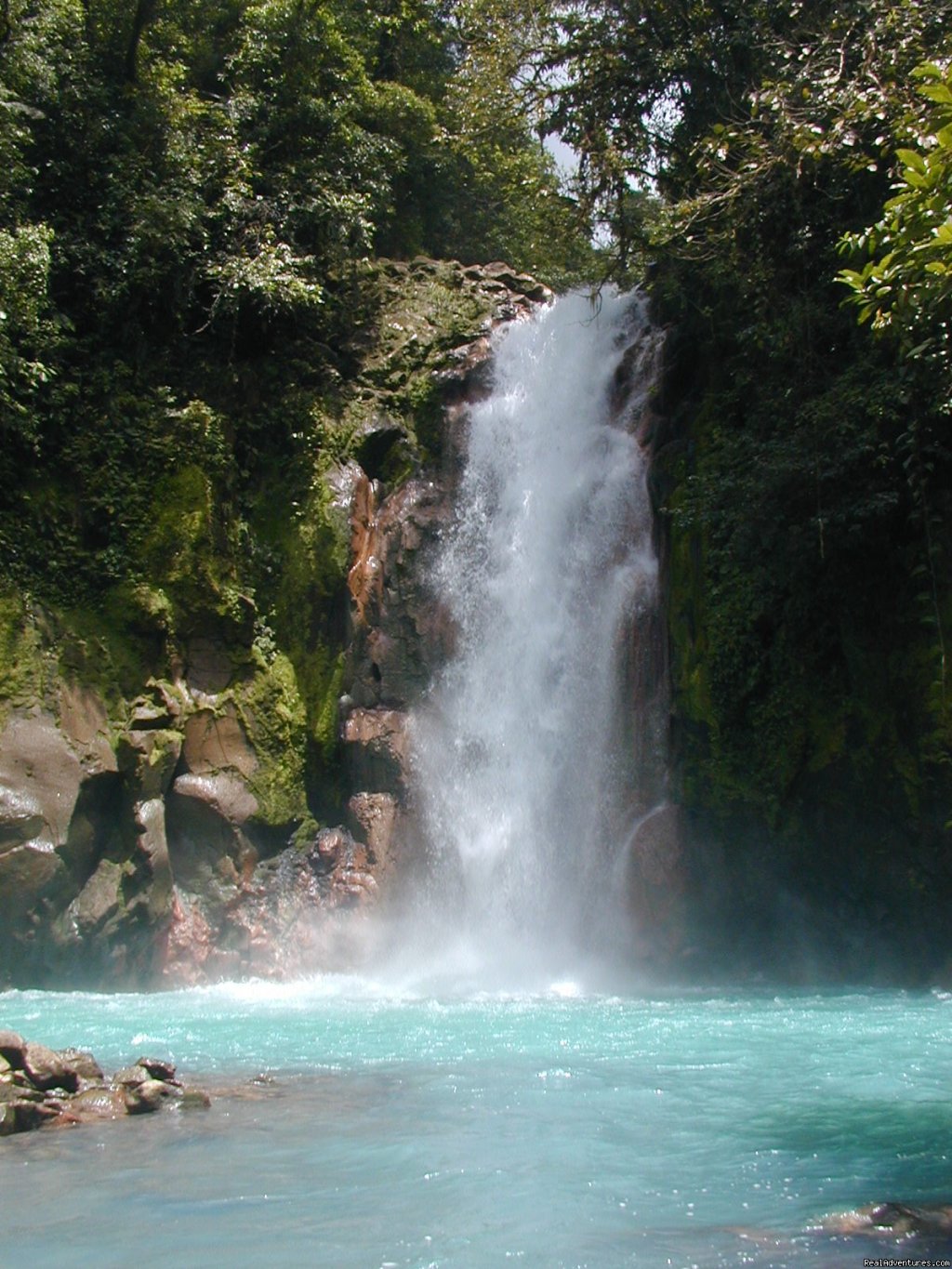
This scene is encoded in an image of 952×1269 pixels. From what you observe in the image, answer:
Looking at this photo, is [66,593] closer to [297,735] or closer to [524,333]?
[297,735]

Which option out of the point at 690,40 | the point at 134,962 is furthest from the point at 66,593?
the point at 690,40

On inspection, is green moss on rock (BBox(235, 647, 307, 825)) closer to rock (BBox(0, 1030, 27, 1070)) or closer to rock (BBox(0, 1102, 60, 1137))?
rock (BBox(0, 1030, 27, 1070))

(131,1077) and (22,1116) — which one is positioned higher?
(131,1077)

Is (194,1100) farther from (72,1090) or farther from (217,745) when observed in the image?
(217,745)

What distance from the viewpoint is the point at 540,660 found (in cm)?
1481

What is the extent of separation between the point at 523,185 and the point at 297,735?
31.9 ft

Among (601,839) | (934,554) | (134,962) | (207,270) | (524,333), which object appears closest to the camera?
(934,554)

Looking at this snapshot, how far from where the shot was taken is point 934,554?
11453 millimetres

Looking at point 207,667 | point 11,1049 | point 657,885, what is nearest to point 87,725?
point 207,667

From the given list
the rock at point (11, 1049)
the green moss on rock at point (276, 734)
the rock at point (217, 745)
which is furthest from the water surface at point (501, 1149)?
the green moss on rock at point (276, 734)

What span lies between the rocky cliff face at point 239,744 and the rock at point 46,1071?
17.7 feet

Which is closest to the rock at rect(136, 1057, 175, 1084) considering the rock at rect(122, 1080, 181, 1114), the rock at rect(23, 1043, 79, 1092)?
the rock at rect(122, 1080, 181, 1114)

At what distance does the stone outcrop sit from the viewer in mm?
6133

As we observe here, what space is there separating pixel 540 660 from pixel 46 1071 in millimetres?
9165
